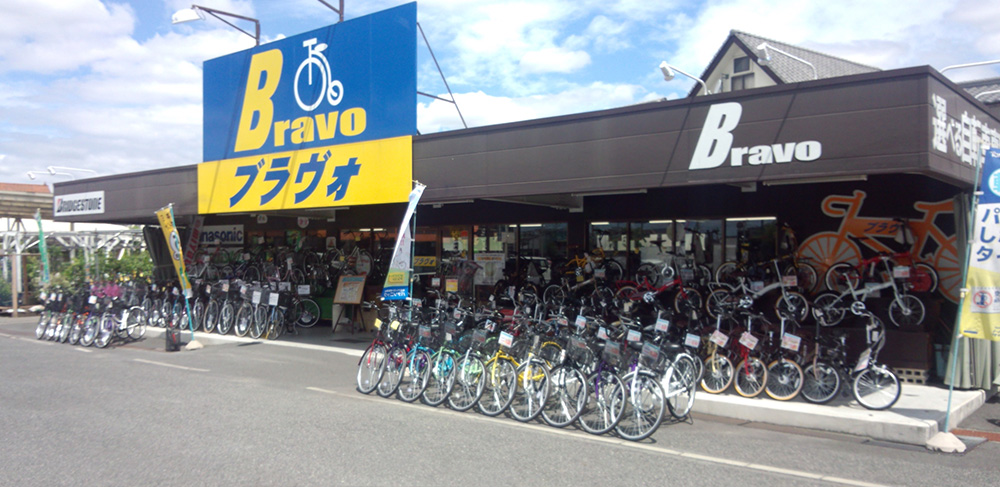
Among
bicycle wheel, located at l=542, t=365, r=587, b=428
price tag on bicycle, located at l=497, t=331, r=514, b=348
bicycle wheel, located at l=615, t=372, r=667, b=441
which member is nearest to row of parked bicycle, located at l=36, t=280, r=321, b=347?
price tag on bicycle, located at l=497, t=331, r=514, b=348

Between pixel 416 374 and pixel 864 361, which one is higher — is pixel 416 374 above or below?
below

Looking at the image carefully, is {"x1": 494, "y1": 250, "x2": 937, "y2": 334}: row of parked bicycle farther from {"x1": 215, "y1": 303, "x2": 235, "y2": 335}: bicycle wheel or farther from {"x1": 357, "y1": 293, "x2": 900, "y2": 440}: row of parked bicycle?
{"x1": 215, "y1": 303, "x2": 235, "y2": 335}: bicycle wheel

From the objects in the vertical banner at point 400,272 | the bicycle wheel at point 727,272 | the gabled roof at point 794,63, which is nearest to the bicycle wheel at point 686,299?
the bicycle wheel at point 727,272

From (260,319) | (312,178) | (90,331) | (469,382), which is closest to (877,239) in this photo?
(469,382)

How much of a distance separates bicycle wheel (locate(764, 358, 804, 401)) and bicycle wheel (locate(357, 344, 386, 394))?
5.21 meters

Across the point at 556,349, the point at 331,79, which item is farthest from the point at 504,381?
the point at 331,79

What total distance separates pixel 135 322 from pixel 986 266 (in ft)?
53.4

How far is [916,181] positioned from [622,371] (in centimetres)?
630

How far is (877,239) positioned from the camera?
35.2 feet

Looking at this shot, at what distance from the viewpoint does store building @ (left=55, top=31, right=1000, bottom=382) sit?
7.82 m

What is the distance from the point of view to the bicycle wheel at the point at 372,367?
949 cm

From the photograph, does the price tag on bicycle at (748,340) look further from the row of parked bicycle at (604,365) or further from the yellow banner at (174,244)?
the yellow banner at (174,244)

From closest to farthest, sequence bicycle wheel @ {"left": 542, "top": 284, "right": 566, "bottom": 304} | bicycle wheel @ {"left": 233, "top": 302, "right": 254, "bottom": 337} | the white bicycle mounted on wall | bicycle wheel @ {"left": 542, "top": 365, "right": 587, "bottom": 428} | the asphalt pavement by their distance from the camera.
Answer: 1. the asphalt pavement
2. bicycle wheel @ {"left": 542, "top": 365, "right": 587, "bottom": 428}
3. bicycle wheel @ {"left": 542, "top": 284, "right": 566, "bottom": 304}
4. the white bicycle mounted on wall
5. bicycle wheel @ {"left": 233, "top": 302, "right": 254, "bottom": 337}

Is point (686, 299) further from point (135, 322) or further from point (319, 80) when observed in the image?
point (135, 322)
